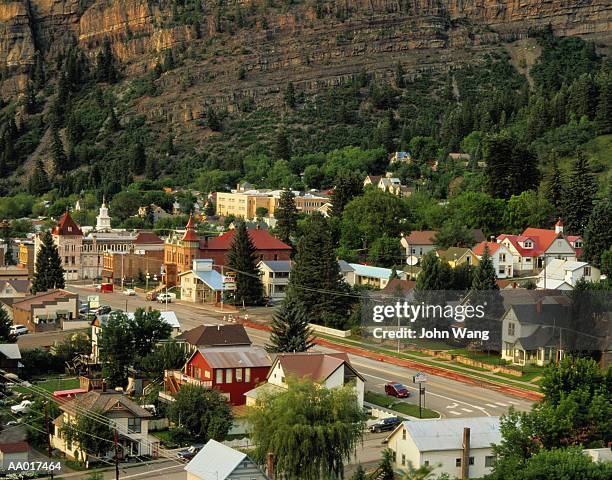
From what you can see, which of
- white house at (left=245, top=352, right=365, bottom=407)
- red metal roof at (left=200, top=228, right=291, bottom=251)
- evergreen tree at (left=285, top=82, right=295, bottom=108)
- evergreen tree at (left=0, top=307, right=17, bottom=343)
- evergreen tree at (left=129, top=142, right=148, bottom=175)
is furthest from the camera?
evergreen tree at (left=285, top=82, right=295, bottom=108)

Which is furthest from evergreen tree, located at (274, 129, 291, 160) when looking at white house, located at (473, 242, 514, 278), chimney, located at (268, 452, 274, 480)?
chimney, located at (268, 452, 274, 480)

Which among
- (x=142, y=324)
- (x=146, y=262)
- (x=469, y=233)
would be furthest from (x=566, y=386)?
(x=146, y=262)

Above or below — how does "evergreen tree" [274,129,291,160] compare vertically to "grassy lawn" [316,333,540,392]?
above

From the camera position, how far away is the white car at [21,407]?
62.8m

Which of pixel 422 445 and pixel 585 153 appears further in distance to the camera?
pixel 585 153

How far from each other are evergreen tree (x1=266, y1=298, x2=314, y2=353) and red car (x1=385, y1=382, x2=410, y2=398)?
19.1 feet

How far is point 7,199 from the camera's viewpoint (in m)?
166

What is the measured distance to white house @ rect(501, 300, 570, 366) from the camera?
236 ft

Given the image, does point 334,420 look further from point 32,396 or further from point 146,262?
point 146,262

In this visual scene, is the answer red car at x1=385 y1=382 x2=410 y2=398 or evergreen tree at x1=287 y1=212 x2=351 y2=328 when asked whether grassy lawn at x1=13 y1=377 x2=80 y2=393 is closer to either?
red car at x1=385 y1=382 x2=410 y2=398

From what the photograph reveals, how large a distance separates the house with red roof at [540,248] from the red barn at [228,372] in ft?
112

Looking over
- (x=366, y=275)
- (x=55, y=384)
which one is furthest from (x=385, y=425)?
(x=366, y=275)

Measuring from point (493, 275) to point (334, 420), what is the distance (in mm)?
29254

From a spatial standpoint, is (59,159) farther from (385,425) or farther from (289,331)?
(385,425)
